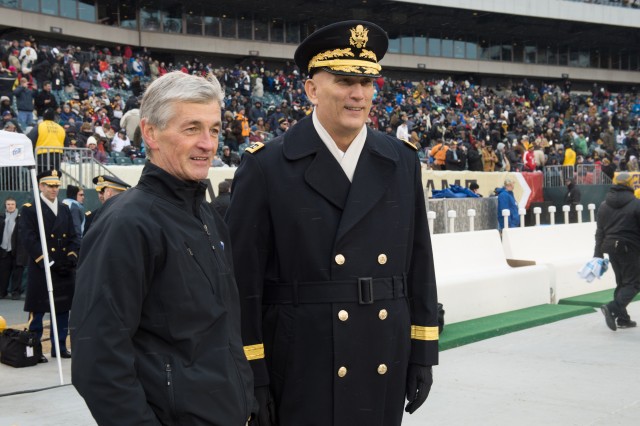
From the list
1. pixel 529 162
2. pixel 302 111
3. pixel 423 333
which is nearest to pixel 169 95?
pixel 423 333

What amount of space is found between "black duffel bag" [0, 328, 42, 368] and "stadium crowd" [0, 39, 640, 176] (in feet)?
15.9

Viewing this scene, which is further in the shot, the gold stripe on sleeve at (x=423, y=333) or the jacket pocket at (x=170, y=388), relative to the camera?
the gold stripe on sleeve at (x=423, y=333)

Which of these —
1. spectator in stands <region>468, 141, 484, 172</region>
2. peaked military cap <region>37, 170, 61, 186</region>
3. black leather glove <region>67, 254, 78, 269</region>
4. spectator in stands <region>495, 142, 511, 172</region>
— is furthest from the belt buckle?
spectator in stands <region>495, 142, 511, 172</region>

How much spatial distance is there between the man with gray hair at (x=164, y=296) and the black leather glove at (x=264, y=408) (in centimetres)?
53

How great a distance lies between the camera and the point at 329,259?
3.14 m

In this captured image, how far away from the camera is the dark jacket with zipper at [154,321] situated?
2174 millimetres

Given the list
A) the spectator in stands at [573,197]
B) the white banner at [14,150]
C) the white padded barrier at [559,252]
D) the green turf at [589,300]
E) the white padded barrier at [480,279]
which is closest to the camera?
the white banner at [14,150]

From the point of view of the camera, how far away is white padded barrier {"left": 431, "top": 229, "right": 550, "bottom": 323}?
31.9 ft

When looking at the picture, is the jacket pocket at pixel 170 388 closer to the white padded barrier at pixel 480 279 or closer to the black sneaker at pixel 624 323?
the white padded barrier at pixel 480 279

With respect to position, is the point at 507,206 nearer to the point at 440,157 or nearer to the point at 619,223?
the point at 440,157

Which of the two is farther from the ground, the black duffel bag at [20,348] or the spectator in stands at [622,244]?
the spectator in stands at [622,244]

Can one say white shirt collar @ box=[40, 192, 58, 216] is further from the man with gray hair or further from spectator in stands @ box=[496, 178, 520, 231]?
spectator in stands @ box=[496, 178, 520, 231]

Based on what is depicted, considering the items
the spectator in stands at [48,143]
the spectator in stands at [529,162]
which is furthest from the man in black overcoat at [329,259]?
the spectator in stands at [529,162]

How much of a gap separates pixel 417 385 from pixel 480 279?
683cm
